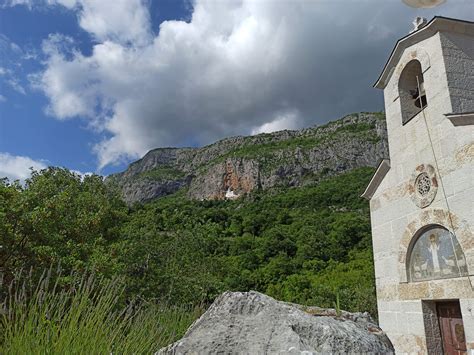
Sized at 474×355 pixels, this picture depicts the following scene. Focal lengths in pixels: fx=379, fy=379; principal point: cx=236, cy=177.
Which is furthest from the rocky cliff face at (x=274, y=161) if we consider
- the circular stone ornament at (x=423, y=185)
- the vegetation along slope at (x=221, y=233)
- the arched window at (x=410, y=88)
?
the circular stone ornament at (x=423, y=185)

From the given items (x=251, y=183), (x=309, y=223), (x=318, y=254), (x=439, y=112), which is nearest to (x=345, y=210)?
(x=309, y=223)

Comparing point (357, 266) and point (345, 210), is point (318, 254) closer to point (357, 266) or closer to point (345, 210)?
point (357, 266)

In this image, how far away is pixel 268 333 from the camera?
2189 mm

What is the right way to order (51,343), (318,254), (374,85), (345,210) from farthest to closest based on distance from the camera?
(345,210) → (318,254) → (374,85) → (51,343)

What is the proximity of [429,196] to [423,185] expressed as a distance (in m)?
0.26

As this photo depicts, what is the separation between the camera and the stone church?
5859 millimetres

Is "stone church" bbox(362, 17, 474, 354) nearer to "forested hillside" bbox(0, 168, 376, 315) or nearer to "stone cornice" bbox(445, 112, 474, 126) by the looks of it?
"stone cornice" bbox(445, 112, 474, 126)

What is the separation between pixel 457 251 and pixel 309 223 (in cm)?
3387

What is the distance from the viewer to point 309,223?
3931 centimetres

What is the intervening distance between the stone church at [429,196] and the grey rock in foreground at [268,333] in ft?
13.9

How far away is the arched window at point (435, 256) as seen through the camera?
5.91 metres

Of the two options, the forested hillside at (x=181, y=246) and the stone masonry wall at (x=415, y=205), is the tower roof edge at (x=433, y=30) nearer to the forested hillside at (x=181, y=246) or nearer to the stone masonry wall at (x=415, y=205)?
the stone masonry wall at (x=415, y=205)

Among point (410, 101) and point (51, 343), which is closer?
point (51, 343)

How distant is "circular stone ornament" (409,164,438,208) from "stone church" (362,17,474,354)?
0.06ft
